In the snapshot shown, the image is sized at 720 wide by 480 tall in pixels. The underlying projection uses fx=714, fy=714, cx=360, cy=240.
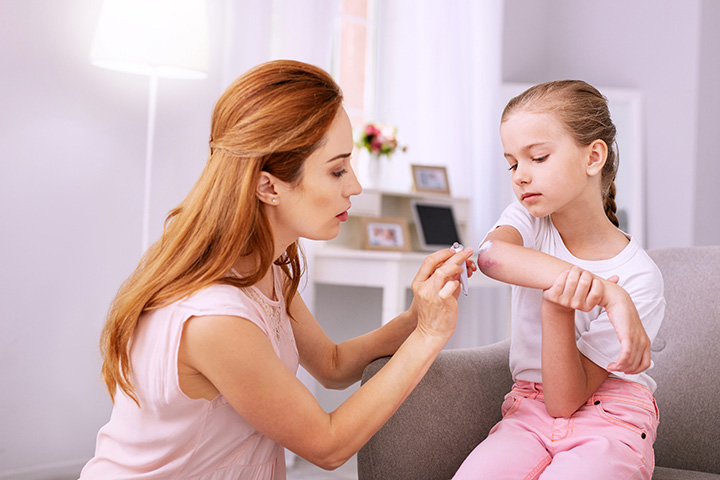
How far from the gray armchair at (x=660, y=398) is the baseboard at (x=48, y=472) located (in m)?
1.51

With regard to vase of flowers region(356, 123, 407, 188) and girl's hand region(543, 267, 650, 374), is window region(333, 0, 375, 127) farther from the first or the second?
girl's hand region(543, 267, 650, 374)

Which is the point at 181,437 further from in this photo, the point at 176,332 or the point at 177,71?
the point at 177,71

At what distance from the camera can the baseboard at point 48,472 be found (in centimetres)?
228

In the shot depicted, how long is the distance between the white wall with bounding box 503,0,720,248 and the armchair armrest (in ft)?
9.47

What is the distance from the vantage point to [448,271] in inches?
43.1

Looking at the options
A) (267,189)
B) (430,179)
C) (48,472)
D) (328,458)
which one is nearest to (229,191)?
(267,189)

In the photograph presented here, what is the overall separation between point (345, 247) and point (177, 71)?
43.2 inches

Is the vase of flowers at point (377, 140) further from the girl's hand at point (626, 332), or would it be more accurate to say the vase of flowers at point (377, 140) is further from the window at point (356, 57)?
the girl's hand at point (626, 332)

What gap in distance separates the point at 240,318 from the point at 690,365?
3.40 feet

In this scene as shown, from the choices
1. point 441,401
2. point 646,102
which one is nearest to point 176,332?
point 441,401

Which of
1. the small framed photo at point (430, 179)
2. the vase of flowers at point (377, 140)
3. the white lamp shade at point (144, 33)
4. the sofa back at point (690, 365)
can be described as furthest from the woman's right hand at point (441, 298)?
the small framed photo at point (430, 179)

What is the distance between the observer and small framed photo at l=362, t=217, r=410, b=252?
9.66 feet

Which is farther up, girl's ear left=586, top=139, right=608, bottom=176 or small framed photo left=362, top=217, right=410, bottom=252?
girl's ear left=586, top=139, right=608, bottom=176

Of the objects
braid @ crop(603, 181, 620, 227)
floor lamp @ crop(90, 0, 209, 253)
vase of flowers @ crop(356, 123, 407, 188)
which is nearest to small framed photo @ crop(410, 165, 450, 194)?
vase of flowers @ crop(356, 123, 407, 188)
